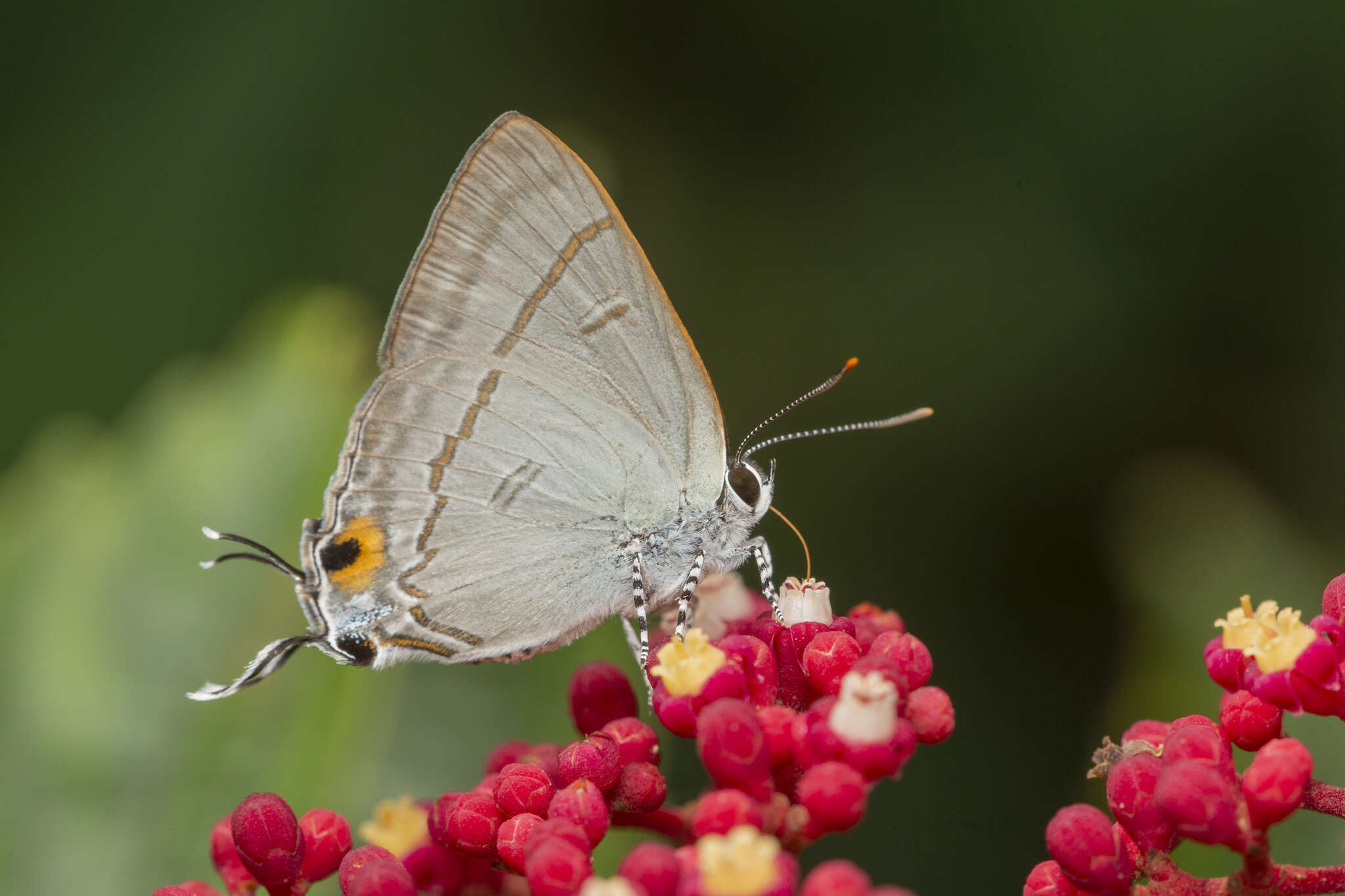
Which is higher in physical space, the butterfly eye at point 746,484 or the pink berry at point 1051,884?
the butterfly eye at point 746,484

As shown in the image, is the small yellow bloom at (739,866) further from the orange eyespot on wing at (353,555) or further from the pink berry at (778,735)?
the orange eyespot on wing at (353,555)

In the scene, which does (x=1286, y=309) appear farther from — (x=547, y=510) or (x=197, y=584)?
(x=197, y=584)

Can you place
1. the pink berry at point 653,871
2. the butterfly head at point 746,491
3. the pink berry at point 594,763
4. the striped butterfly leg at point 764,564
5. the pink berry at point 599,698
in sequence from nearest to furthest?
the pink berry at point 653,871
the pink berry at point 594,763
the pink berry at point 599,698
the striped butterfly leg at point 764,564
the butterfly head at point 746,491

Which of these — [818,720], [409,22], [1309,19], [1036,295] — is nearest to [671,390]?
[818,720]

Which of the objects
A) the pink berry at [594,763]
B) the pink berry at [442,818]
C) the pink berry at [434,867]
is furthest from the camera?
the pink berry at [434,867]

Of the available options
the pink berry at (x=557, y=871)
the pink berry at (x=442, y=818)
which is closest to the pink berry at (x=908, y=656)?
the pink berry at (x=557, y=871)

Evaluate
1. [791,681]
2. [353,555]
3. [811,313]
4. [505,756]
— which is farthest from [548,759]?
[811,313]
